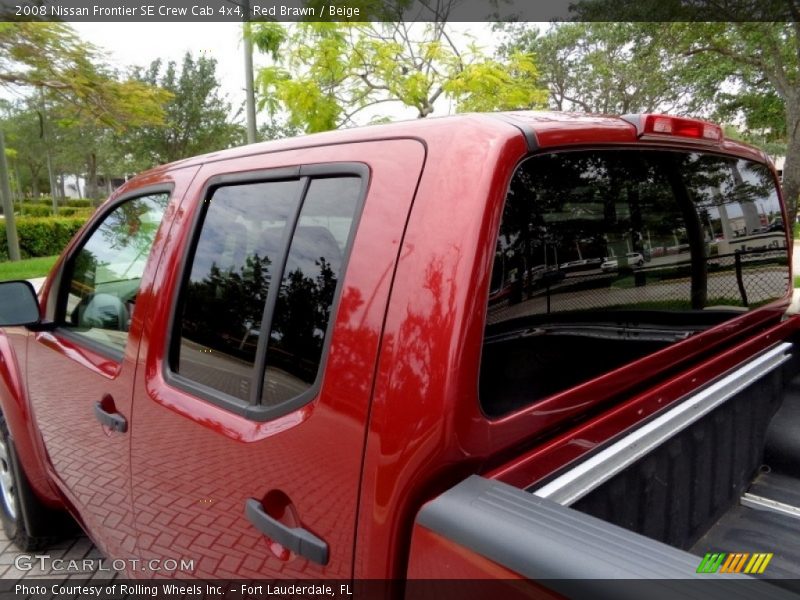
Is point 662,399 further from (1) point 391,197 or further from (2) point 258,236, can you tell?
(2) point 258,236

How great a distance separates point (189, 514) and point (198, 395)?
13.4 inches

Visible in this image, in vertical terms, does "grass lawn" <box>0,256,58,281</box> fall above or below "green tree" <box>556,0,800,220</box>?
below

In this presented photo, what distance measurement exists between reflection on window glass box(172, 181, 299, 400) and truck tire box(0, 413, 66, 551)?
1.63 m

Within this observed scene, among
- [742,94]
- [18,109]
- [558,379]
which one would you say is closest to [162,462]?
[558,379]

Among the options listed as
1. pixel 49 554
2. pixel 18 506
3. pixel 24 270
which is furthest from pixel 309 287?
pixel 24 270

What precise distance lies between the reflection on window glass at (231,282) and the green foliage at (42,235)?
19763 mm

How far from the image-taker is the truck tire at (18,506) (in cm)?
275

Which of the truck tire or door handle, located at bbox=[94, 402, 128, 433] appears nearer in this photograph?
door handle, located at bbox=[94, 402, 128, 433]

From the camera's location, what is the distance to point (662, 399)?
64.8 inches

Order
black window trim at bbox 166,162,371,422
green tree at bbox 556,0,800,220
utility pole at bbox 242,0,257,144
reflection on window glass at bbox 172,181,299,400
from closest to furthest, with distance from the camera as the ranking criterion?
black window trim at bbox 166,162,371,422, reflection on window glass at bbox 172,181,299,400, green tree at bbox 556,0,800,220, utility pole at bbox 242,0,257,144

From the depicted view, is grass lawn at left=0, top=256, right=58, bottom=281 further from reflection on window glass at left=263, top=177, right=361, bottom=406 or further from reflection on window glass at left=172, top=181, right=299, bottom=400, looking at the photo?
reflection on window glass at left=263, top=177, right=361, bottom=406

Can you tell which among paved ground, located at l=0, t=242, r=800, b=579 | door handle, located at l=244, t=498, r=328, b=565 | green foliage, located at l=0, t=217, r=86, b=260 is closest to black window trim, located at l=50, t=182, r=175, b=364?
door handle, located at l=244, t=498, r=328, b=565

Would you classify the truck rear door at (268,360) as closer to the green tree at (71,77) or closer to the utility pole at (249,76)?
the utility pole at (249,76)

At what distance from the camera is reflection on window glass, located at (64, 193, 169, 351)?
6.81ft
